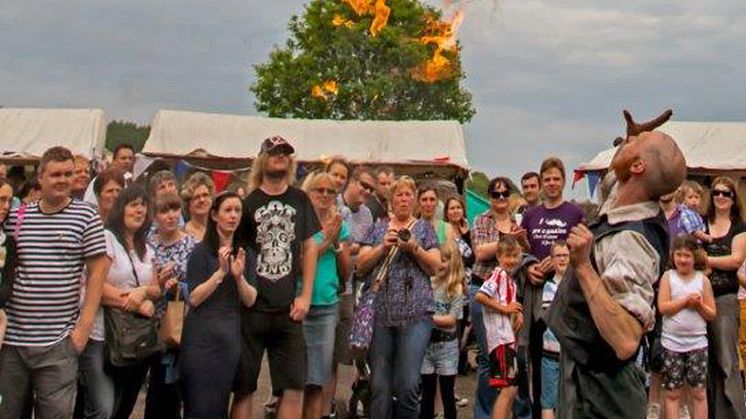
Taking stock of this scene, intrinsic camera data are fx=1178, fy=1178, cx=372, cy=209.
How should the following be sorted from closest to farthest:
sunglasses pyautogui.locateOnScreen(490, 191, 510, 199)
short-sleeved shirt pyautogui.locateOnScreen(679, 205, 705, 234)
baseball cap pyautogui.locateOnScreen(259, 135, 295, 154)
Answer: baseball cap pyautogui.locateOnScreen(259, 135, 295, 154) → short-sleeved shirt pyautogui.locateOnScreen(679, 205, 705, 234) → sunglasses pyautogui.locateOnScreen(490, 191, 510, 199)

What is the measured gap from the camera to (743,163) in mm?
22172

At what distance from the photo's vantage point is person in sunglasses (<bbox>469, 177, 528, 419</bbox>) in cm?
859

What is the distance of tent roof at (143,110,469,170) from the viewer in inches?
886

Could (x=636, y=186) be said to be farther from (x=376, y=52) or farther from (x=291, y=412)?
(x=376, y=52)

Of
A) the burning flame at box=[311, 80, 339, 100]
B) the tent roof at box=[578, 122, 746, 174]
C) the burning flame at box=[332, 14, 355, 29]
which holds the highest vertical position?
the burning flame at box=[332, 14, 355, 29]

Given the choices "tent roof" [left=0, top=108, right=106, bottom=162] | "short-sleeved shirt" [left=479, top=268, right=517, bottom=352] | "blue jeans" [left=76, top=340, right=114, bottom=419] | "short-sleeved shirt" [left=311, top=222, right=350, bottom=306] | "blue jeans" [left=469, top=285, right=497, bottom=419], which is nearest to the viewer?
"blue jeans" [left=76, top=340, right=114, bottom=419]

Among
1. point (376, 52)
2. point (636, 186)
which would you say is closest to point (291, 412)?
point (636, 186)

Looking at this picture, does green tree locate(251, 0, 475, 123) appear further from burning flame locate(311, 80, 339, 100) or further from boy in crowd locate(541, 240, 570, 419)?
boy in crowd locate(541, 240, 570, 419)

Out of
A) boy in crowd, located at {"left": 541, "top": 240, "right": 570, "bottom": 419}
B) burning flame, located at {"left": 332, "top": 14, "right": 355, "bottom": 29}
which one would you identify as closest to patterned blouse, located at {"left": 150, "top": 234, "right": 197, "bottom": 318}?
boy in crowd, located at {"left": 541, "top": 240, "right": 570, "bottom": 419}

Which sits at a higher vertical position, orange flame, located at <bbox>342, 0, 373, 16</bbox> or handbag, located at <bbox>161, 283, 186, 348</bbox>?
orange flame, located at <bbox>342, 0, 373, 16</bbox>

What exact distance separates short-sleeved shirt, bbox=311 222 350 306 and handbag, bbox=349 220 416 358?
200mm

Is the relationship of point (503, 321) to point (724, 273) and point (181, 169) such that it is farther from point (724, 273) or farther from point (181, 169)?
point (181, 169)

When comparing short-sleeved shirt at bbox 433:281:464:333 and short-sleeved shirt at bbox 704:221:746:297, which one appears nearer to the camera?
short-sleeved shirt at bbox 433:281:464:333

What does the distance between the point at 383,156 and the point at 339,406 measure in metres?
13.4
